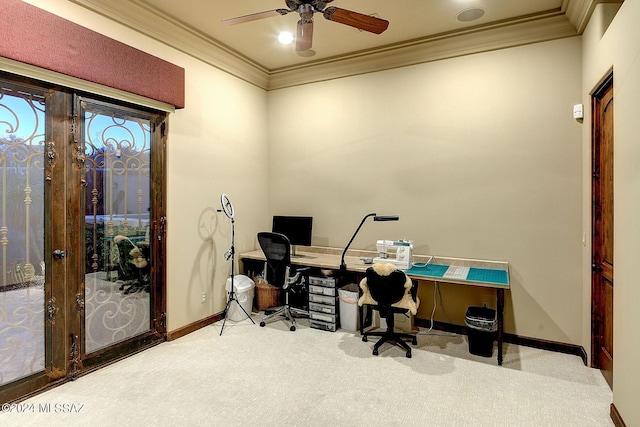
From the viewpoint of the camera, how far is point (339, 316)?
4008mm

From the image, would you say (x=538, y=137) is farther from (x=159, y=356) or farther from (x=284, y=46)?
(x=159, y=356)

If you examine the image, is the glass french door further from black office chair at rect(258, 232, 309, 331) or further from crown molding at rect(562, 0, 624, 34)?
crown molding at rect(562, 0, 624, 34)

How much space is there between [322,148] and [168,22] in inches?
83.7

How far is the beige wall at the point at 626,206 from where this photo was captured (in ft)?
6.45

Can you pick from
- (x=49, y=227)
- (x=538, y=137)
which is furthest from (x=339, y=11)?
(x=49, y=227)

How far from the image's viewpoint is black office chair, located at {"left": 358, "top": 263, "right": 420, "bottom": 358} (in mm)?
3186

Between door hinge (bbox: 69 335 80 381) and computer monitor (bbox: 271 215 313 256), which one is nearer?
door hinge (bbox: 69 335 80 381)

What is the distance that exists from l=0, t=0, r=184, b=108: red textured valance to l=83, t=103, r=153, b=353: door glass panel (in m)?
0.28

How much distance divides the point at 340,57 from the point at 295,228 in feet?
7.01

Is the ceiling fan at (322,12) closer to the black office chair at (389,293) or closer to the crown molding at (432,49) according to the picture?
the crown molding at (432,49)

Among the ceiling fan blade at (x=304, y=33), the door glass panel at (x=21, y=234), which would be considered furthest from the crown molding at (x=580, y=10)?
the door glass panel at (x=21, y=234)

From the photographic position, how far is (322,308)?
3.98 metres

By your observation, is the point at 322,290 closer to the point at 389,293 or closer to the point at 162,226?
the point at 389,293

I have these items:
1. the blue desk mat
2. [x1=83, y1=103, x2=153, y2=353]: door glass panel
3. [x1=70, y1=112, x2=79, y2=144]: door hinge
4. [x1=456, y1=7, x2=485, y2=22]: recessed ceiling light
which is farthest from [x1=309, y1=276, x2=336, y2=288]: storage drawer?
[x1=456, y1=7, x2=485, y2=22]: recessed ceiling light
